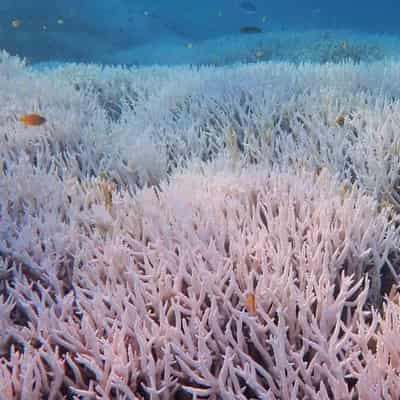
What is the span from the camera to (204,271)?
2240mm

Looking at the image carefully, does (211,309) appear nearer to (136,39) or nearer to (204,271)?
(204,271)

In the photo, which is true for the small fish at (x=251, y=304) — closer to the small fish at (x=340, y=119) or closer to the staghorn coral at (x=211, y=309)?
the staghorn coral at (x=211, y=309)

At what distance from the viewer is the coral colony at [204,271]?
1918 millimetres

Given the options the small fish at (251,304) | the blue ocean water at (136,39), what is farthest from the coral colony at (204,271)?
the blue ocean water at (136,39)

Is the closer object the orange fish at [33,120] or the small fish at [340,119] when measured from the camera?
the small fish at [340,119]

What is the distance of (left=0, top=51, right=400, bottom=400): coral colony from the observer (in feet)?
6.29

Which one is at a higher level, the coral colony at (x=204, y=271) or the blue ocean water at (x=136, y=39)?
the blue ocean water at (x=136, y=39)

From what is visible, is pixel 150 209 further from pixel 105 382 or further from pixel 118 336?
pixel 105 382

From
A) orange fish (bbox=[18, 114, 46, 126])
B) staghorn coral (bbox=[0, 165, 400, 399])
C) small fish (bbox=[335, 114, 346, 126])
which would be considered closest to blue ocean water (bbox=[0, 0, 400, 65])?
small fish (bbox=[335, 114, 346, 126])

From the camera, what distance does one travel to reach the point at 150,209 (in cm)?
297

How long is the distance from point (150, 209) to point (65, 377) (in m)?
1.27

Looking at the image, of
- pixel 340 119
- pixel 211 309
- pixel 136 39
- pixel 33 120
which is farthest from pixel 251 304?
pixel 136 39

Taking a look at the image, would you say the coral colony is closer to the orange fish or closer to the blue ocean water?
the orange fish

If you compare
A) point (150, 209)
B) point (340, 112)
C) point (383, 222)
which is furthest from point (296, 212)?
point (340, 112)
